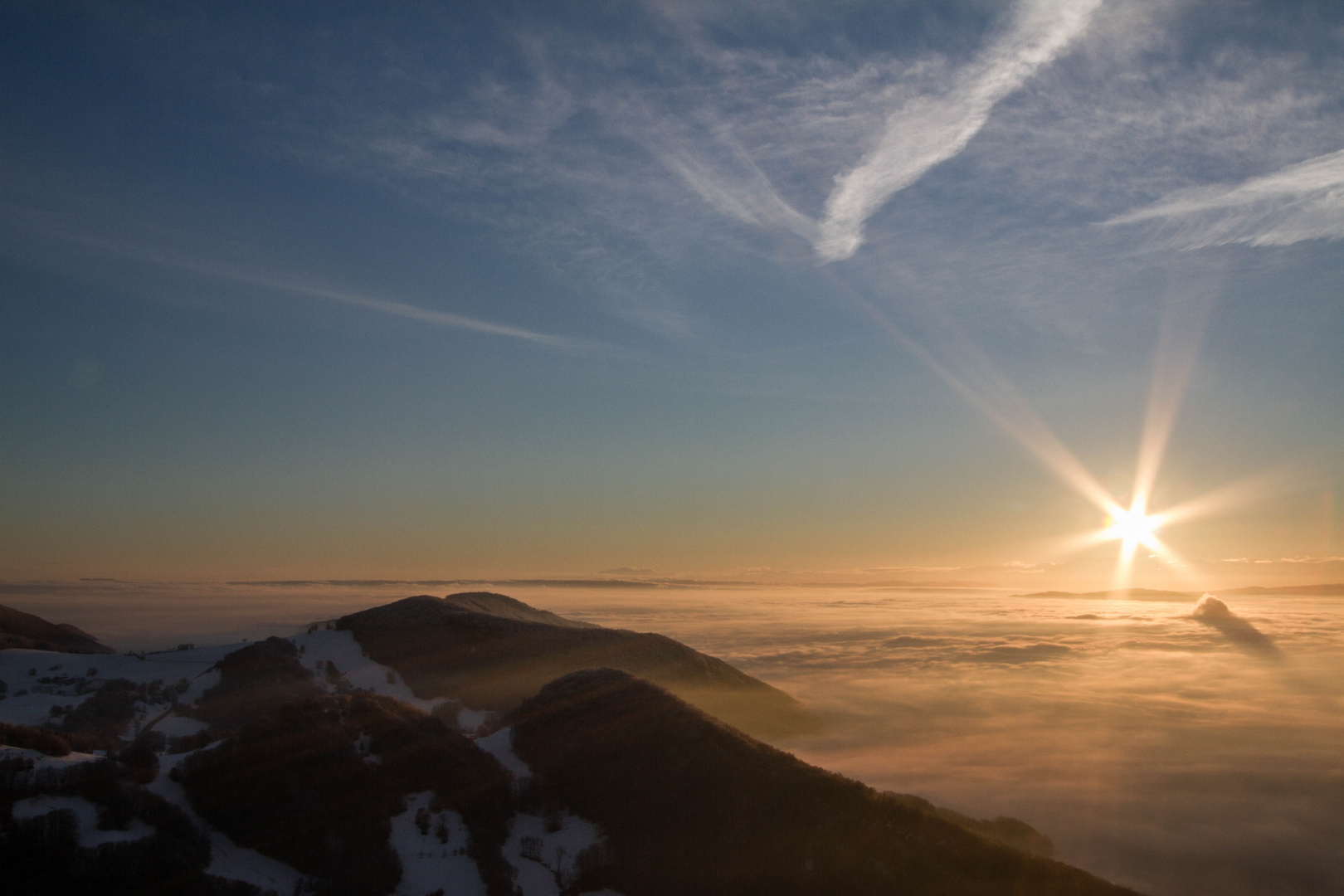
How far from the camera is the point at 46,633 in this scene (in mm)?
62875

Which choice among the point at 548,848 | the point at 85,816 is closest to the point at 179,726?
the point at 85,816

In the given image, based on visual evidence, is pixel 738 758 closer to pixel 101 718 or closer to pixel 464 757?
pixel 464 757

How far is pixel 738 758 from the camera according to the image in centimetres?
1877

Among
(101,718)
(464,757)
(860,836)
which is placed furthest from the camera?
(101,718)

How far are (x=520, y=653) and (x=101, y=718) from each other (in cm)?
1959

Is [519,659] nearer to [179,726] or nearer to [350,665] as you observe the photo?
[350,665]

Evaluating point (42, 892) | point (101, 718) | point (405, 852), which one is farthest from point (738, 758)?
point (101, 718)

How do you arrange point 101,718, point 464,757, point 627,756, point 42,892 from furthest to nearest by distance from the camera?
1. point 101,718
2. point 627,756
3. point 464,757
4. point 42,892

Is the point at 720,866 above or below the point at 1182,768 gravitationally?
above

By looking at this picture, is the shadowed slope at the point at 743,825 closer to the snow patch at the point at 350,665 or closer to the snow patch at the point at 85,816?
the snow patch at the point at 85,816

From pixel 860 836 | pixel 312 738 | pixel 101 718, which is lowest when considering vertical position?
pixel 101 718

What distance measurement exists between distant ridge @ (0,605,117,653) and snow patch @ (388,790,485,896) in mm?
54533

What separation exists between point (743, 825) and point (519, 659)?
90.9 feet

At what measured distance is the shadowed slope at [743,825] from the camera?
47.9 feet
